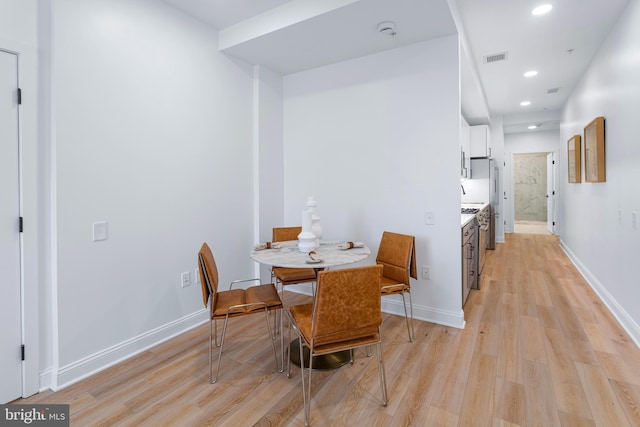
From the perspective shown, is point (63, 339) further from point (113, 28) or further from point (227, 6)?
point (227, 6)

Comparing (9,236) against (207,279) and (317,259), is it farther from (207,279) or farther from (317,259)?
(317,259)

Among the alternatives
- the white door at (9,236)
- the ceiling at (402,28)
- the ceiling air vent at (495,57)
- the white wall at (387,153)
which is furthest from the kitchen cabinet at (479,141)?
the white door at (9,236)

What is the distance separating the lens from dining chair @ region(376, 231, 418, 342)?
260 centimetres

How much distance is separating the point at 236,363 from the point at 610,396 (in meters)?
2.31

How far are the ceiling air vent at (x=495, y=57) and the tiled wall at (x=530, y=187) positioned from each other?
726 centimetres

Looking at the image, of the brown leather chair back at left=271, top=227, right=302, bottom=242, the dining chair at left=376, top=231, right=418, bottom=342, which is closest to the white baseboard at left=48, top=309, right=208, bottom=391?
the brown leather chair back at left=271, top=227, right=302, bottom=242

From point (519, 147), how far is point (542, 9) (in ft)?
19.6

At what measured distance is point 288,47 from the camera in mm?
3115

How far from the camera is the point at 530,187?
33.7 ft

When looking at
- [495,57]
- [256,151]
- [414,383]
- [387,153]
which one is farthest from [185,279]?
[495,57]

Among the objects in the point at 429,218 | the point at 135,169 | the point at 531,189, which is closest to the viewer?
the point at 135,169

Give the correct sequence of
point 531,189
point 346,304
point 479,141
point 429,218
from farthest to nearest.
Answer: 1. point 531,189
2. point 479,141
3. point 429,218
4. point 346,304

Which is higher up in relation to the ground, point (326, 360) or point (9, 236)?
point (9, 236)

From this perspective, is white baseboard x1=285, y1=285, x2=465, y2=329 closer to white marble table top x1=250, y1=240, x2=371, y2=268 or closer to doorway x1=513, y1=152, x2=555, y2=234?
white marble table top x1=250, y1=240, x2=371, y2=268
